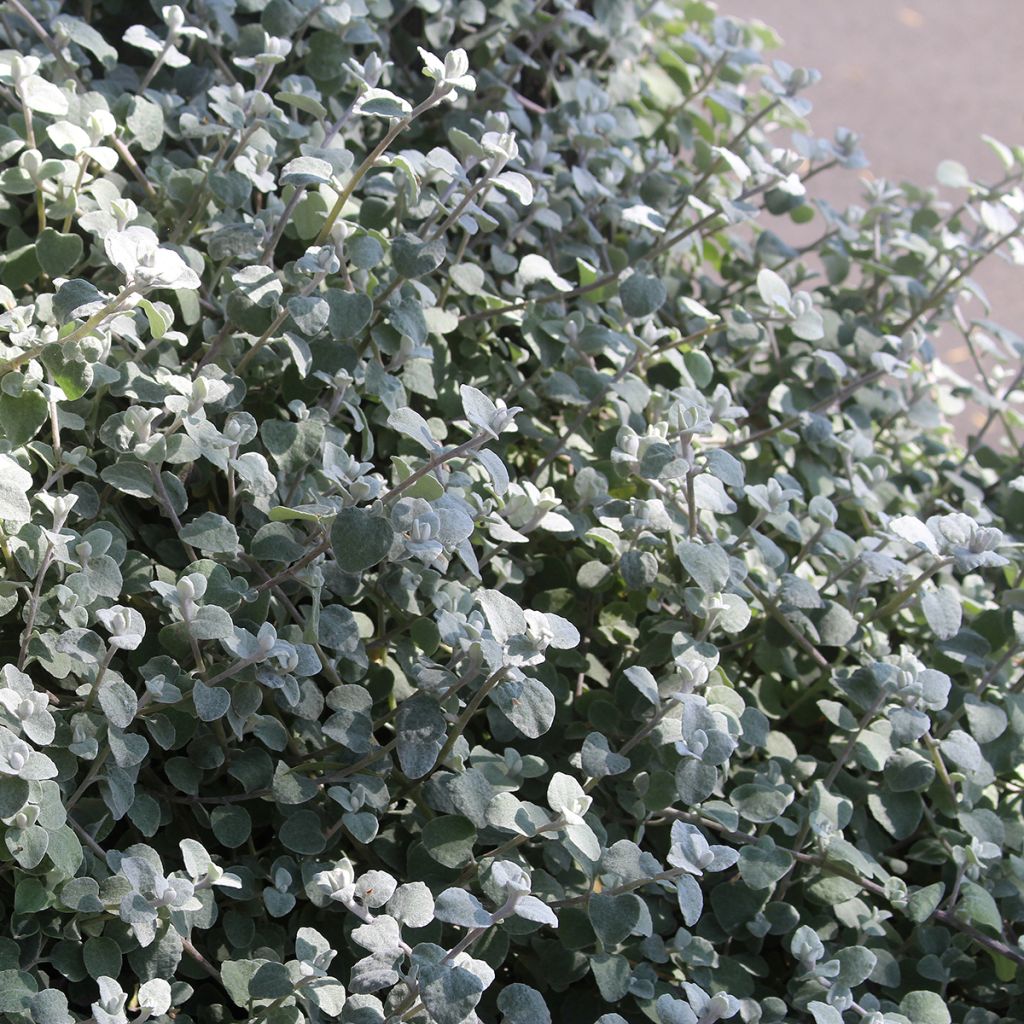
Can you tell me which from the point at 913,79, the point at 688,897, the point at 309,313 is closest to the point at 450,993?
the point at 688,897

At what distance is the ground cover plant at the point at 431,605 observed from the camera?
1079mm

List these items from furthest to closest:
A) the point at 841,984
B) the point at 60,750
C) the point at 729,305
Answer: the point at 729,305 → the point at 841,984 → the point at 60,750

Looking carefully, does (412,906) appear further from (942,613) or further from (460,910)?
(942,613)

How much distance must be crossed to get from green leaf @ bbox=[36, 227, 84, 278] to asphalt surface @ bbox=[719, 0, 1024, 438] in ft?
12.8

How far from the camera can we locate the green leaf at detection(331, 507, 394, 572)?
1.08 meters

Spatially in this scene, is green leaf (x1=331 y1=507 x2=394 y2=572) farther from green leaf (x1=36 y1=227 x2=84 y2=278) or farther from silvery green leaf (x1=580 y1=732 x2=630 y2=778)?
green leaf (x1=36 y1=227 x2=84 y2=278)

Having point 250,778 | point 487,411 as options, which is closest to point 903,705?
point 487,411

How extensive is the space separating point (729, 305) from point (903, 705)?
2.52 ft

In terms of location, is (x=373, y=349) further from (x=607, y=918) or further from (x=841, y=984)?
(x=841, y=984)

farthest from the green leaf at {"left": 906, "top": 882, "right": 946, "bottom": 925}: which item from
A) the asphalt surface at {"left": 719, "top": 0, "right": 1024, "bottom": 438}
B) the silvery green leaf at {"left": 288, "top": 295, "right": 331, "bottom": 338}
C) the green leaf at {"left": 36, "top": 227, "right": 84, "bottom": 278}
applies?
the asphalt surface at {"left": 719, "top": 0, "right": 1024, "bottom": 438}

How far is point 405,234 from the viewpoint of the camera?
137cm

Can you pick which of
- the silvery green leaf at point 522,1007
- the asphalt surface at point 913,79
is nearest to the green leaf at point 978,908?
the silvery green leaf at point 522,1007

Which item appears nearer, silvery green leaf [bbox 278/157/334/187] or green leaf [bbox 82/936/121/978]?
green leaf [bbox 82/936/121/978]

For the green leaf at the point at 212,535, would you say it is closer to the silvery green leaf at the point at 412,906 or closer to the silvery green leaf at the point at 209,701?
the silvery green leaf at the point at 209,701
